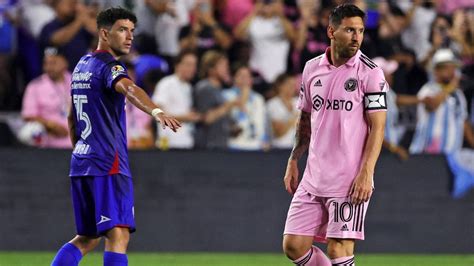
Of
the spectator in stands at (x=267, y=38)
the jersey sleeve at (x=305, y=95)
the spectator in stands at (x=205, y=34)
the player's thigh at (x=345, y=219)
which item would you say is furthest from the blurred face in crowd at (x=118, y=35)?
the spectator in stands at (x=267, y=38)

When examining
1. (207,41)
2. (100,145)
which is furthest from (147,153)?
(100,145)

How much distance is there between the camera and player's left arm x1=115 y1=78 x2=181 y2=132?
23.0 ft

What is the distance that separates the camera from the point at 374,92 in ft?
25.0

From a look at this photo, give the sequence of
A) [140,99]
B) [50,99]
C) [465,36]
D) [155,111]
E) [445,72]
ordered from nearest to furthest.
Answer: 1. [155,111]
2. [140,99]
3. [50,99]
4. [445,72]
5. [465,36]

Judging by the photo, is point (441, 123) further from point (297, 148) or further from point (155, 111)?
point (155, 111)

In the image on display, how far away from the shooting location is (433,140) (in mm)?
13875

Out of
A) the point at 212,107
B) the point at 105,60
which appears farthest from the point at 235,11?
the point at 105,60

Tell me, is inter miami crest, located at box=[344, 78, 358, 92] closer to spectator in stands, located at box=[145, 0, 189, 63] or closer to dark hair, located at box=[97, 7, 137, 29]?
dark hair, located at box=[97, 7, 137, 29]

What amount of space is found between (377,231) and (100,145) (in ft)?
20.8

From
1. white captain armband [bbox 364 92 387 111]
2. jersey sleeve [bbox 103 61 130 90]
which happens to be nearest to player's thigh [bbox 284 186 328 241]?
white captain armband [bbox 364 92 387 111]

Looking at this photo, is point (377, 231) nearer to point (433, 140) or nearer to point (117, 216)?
point (433, 140)

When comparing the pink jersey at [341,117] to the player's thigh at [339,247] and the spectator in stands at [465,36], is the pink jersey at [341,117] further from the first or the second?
the spectator in stands at [465,36]

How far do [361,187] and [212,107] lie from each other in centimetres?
608

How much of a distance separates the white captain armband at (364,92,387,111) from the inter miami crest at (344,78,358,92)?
12cm
